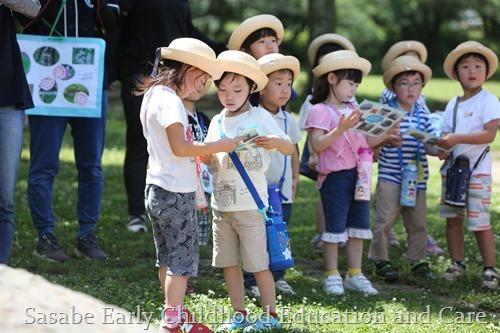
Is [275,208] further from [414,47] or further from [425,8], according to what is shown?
[425,8]

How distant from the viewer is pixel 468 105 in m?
6.74

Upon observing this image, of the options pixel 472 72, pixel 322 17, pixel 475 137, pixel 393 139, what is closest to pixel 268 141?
pixel 393 139

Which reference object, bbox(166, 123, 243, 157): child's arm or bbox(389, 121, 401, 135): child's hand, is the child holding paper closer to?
bbox(389, 121, 401, 135): child's hand

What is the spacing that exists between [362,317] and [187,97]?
180 centimetres

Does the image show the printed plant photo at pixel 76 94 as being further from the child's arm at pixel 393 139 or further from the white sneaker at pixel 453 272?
the white sneaker at pixel 453 272

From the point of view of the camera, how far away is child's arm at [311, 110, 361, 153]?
19.5 ft

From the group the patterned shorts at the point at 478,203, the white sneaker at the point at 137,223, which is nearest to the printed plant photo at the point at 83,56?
the white sneaker at the point at 137,223

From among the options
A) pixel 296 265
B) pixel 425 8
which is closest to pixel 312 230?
pixel 296 265

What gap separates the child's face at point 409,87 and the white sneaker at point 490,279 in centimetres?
148

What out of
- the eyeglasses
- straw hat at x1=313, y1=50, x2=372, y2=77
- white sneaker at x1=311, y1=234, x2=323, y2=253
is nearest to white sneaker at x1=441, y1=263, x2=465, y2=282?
white sneaker at x1=311, y1=234, x2=323, y2=253

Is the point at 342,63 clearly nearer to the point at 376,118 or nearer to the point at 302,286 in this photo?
the point at 376,118

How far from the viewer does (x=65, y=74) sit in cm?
664

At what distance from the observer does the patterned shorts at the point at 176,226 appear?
4.95m

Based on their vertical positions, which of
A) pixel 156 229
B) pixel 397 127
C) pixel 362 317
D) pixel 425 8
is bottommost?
pixel 362 317
